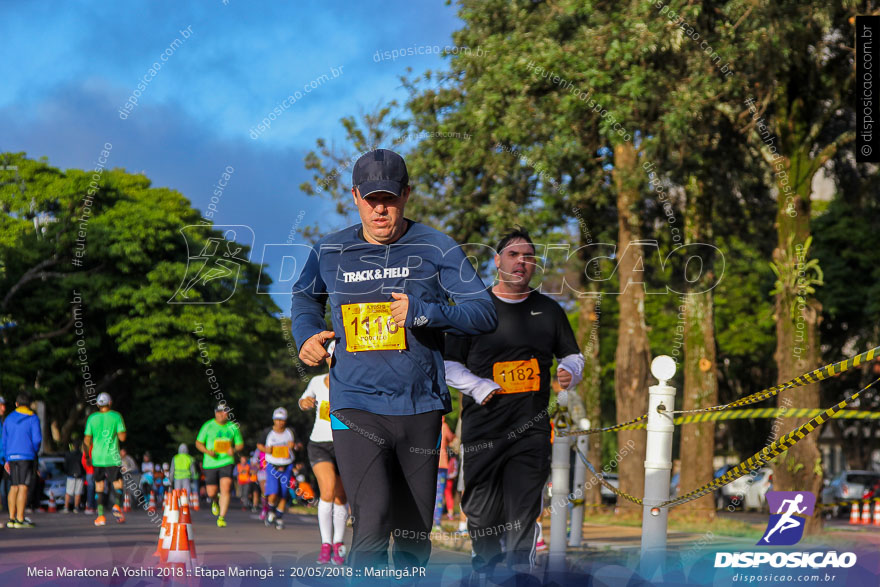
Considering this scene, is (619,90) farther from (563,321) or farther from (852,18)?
(563,321)

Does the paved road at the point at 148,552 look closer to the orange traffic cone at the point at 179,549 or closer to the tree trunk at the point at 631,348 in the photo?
the orange traffic cone at the point at 179,549

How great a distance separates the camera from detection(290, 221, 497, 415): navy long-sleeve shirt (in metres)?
5.34

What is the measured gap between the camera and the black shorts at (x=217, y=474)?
56.8ft

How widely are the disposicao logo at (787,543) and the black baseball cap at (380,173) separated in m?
2.59

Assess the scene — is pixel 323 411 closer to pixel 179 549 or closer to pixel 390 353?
pixel 179 549

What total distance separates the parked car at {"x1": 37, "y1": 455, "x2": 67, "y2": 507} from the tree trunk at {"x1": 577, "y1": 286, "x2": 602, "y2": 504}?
38.3 ft

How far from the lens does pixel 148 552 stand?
10.9 m

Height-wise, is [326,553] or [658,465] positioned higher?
[658,465]

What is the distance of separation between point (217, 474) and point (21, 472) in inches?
107

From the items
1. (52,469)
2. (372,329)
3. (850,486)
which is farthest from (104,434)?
(850,486)

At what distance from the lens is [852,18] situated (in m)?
16.7

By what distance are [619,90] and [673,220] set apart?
491 centimetres

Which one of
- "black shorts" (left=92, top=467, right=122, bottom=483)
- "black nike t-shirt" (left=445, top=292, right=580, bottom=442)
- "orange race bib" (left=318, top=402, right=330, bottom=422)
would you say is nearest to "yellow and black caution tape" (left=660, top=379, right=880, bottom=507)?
"black nike t-shirt" (left=445, top=292, right=580, bottom=442)

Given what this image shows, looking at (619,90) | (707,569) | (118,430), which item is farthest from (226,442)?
(707,569)
